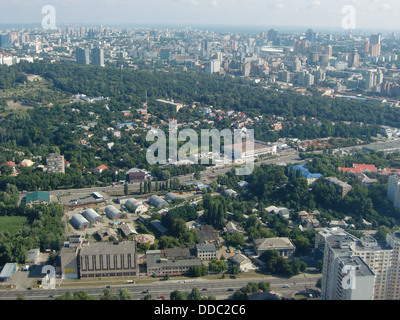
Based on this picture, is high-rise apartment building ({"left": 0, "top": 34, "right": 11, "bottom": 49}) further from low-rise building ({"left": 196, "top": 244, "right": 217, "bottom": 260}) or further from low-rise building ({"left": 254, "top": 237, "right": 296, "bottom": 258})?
low-rise building ({"left": 254, "top": 237, "right": 296, "bottom": 258})

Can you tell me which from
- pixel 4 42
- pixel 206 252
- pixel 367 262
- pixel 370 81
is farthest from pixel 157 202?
pixel 4 42

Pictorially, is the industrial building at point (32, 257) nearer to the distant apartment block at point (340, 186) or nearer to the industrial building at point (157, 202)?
the industrial building at point (157, 202)

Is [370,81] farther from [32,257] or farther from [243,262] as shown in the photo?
[32,257]

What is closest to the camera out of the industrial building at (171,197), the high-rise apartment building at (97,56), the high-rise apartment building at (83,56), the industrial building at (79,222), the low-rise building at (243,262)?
the low-rise building at (243,262)

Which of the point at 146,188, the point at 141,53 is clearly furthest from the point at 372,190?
the point at 141,53

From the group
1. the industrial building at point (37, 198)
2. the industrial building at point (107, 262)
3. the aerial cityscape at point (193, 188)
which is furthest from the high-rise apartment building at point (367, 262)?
the industrial building at point (37, 198)

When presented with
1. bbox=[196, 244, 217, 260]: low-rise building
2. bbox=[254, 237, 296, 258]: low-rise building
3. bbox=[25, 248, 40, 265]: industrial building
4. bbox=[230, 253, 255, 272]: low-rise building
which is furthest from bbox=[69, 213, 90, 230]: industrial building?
bbox=[254, 237, 296, 258]: low-rise building
